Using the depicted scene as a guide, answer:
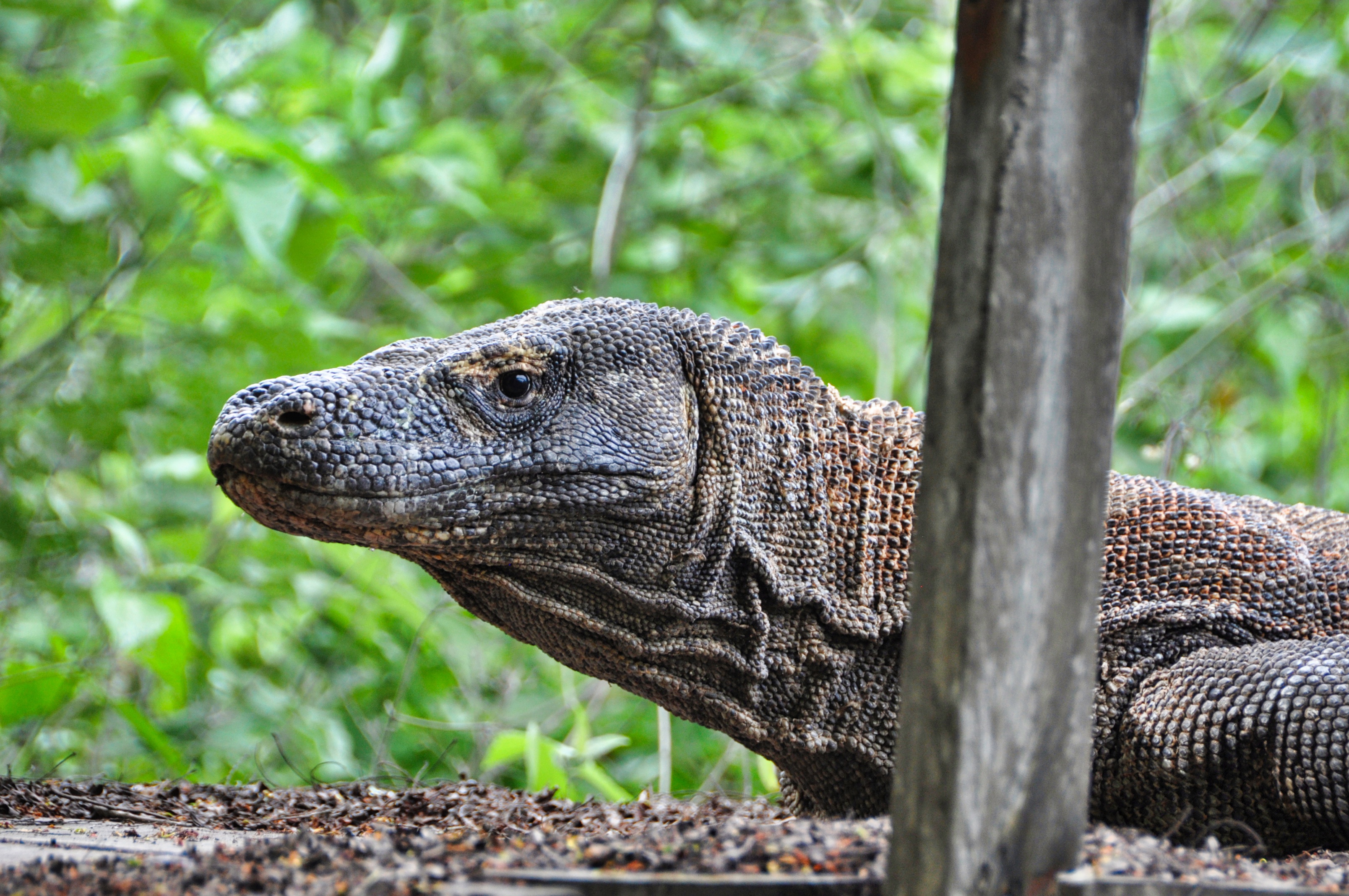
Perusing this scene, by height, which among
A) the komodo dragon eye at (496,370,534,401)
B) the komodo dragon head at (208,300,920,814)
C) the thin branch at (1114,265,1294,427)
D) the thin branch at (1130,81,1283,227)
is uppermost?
the thin branch at (1130,81,1283,227)

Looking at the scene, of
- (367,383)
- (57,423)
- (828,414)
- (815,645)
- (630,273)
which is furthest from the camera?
(630,273)

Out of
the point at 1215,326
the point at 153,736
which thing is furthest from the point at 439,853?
the point at 1215,326

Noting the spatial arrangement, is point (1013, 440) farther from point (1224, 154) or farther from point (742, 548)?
point (1224, 154)

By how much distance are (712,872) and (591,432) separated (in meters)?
1.28

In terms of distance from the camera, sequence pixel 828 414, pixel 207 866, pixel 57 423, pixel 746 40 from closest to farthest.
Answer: pixel 207 866
pixel 828 414
pixel 57 423
pixel 746 40

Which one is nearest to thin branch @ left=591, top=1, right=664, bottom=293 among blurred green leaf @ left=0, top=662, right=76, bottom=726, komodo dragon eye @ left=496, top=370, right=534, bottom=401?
blurred green leaf @ left=0, top=662, right=76, bottom=726

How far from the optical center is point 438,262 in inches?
297

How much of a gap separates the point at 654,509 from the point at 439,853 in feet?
3.66

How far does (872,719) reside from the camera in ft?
9.73

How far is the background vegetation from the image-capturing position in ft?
16.8

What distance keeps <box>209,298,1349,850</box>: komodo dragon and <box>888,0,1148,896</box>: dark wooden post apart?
1250 mm

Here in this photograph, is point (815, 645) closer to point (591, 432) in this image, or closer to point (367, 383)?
point (591, 432)

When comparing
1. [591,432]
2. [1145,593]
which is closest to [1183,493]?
[1145,593]

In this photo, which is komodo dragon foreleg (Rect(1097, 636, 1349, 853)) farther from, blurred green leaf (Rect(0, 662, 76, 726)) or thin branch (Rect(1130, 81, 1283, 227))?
thin branch (Rect(1130, 81, 1283, 227))
